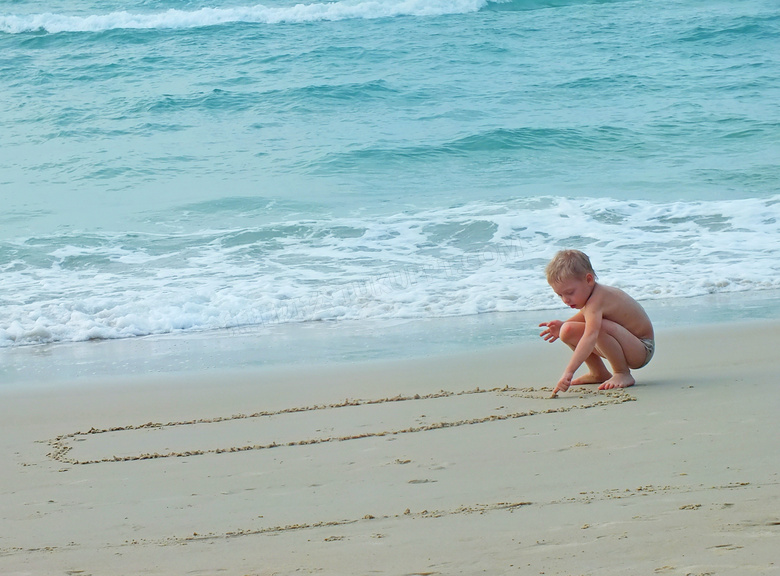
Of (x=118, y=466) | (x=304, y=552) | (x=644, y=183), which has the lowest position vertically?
(x=644, y=183)

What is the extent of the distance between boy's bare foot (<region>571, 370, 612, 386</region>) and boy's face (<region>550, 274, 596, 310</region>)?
0.38m

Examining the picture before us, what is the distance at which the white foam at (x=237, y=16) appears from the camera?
21688mm

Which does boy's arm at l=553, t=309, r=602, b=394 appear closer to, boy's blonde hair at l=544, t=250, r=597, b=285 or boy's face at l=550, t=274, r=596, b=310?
boy's face at l=550, t=274, r=596, b=310

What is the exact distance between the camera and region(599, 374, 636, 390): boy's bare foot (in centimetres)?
379

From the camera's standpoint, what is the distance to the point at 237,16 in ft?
73.0

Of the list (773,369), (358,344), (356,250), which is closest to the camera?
(773,369)

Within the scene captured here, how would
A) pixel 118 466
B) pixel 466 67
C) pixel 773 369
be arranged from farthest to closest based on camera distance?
pixel 466 67
pixel 773 369
pixel 118 466

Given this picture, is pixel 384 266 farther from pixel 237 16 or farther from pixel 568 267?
pixel 237 16

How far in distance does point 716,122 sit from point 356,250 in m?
8.01

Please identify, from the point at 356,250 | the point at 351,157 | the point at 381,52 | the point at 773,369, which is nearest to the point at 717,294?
the point at 773,369

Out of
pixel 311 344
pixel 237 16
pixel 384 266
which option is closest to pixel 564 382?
pixel 311 344

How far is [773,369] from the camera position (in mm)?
3922

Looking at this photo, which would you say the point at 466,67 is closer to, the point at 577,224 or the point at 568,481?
the point at 577,224

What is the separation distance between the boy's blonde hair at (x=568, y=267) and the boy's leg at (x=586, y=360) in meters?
0.24
